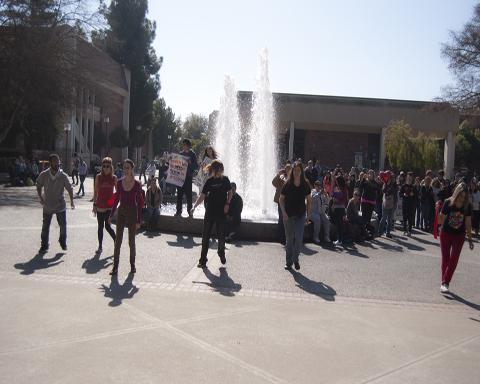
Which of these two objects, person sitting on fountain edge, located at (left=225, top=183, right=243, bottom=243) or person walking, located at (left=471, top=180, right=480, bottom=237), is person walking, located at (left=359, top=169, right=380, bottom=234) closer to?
person sitting on fountain edge, located at (left=225, top=183, right=243, bottom=243)

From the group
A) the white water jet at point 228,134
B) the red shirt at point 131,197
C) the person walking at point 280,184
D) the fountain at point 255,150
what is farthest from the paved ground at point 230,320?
the white water jet at point 228,134

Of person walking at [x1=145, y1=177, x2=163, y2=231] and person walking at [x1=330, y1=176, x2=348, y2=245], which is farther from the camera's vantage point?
person walking at [x1=145, y1=177, x2=163, y2=231]

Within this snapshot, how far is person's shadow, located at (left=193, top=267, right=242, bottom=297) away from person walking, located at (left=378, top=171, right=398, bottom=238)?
6.85 m

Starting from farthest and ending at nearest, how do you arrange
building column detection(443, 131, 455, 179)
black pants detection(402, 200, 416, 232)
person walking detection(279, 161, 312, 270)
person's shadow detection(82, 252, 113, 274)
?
1. building column detection(443, 131, 455, 179)
2. black pants detection(402, 200, 416, 232)
3. person walking detection(279, 161, 312, 270)
4. person's shadow detection(82, 252, 113, 274)

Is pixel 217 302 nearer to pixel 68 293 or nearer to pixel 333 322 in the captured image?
pixel 333 322

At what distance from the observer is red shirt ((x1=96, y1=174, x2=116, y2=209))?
29.7 ft

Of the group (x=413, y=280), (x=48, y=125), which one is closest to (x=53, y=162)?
(x=413, y=280)

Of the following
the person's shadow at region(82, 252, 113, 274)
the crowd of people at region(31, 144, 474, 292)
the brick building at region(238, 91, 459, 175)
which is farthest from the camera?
the brick building at region(238, 91, 459, 175)

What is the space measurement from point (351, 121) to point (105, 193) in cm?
4160

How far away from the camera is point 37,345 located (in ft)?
15.0

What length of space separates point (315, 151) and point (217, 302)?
48.9 metres

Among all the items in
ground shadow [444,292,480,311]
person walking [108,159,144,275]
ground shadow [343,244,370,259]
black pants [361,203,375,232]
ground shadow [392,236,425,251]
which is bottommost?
ground shadow [392,236,425,251]

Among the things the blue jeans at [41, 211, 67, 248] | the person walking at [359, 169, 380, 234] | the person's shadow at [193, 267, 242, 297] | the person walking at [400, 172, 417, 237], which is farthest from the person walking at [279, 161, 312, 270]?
the person walking at [400, 172, 417, 237]

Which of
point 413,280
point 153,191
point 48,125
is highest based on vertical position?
point 48,125
